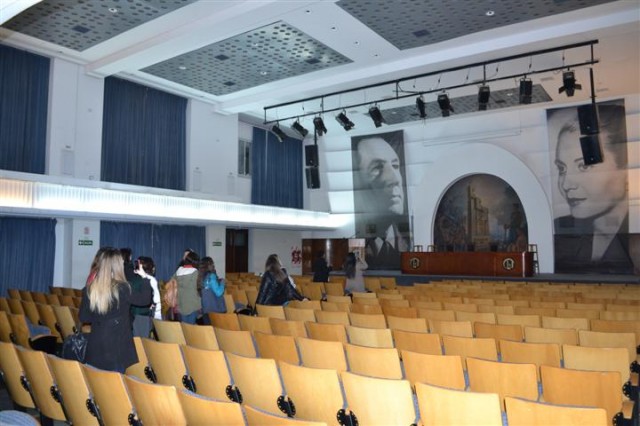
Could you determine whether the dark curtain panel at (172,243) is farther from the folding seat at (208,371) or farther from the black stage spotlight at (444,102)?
the folding seat at (208,371)

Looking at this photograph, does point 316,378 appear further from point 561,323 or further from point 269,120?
point 269,120

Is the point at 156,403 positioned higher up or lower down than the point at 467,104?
lower down

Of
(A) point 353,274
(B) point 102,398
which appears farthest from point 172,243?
(B) point 102,398

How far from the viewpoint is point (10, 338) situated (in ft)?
17.4

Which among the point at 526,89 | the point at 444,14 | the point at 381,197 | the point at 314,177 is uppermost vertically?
the point at 444,14

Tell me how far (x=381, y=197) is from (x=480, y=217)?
363 centimetres

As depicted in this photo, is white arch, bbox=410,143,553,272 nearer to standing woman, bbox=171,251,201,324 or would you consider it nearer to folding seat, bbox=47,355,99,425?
standing woman, bbox=171,251,201,324

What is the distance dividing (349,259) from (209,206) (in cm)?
562

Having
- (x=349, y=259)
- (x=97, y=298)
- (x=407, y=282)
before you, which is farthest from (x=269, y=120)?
(x=97, y=298)

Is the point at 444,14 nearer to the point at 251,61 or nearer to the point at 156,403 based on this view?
the point at 251,61

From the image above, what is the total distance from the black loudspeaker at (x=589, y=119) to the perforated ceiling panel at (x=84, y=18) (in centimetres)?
872

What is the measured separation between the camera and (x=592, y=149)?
11227 mm

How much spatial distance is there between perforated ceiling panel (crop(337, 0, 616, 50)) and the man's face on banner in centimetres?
828

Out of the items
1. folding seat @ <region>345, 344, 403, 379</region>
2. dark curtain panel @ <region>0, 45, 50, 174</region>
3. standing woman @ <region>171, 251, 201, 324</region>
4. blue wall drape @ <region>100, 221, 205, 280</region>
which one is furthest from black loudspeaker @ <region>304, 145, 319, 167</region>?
folding seat @ <region>345, 344, 403, 379</region>
